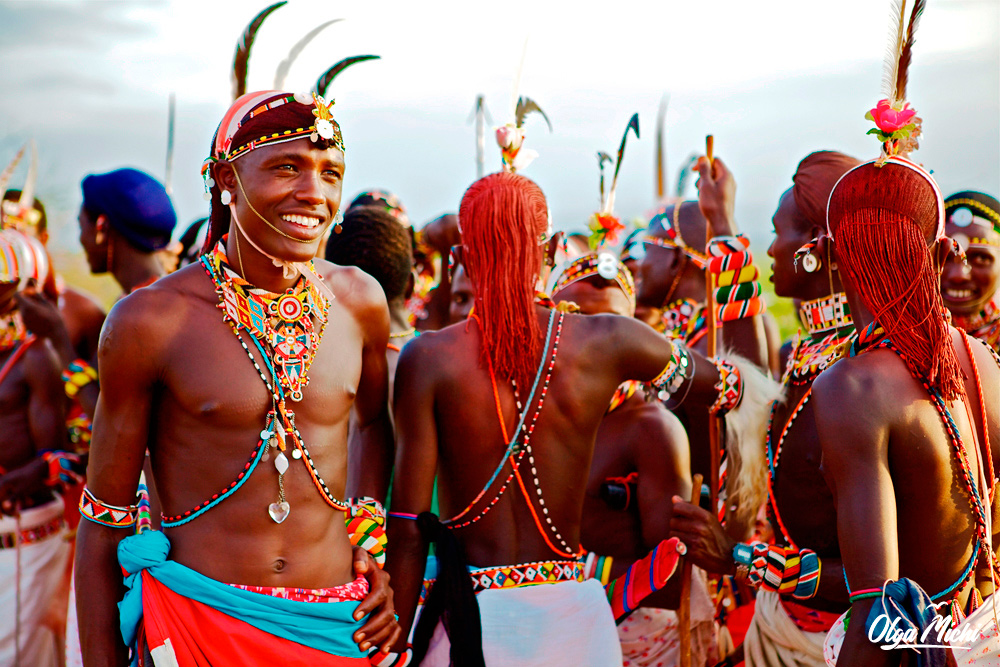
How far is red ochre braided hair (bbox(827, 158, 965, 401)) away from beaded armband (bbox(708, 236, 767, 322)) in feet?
3.68

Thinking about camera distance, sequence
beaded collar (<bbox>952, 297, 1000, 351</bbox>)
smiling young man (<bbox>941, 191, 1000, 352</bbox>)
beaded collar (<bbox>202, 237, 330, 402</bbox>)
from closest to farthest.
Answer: beaded collar (<bbox>202, 237, 330, 402</bbox>)
smiling young man (<bbox>941, 191, 1000, 352</bbox>)
beaded collar (<bbox>952, 297, 1000, 351</bbox>)

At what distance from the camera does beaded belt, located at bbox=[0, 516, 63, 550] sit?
207 inches

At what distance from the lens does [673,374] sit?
3230 mm

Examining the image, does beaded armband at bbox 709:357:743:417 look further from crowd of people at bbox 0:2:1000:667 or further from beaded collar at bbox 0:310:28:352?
beaded collar at bbox 0:310:28:352

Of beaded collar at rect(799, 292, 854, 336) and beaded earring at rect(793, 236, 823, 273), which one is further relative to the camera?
beaded collar at rect(799, 292, 854, 336)

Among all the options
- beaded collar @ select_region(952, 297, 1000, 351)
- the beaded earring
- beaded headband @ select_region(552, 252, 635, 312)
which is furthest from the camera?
beaded collar @ select_region(952, 297, 1000, 351)

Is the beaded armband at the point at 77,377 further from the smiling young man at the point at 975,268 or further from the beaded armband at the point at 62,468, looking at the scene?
the smiling young man at the point at 975,268

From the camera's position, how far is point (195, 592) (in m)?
2.54

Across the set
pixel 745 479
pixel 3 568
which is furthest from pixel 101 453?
pixel 3 568

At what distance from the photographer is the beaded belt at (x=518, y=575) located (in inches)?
121

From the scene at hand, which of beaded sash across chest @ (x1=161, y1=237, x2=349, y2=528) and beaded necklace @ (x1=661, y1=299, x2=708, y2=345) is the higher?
beaded sash across chest @ (x1=161, y1=237, x2=349, y2=528)

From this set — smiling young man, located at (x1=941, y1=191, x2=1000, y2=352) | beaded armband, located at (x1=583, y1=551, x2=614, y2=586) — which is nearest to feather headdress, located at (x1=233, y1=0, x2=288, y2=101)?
beaded armband, located at (x1=583, y1=551, x2=614, y2=586)

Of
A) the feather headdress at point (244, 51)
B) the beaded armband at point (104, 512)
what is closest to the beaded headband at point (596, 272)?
the feather headdress at point (244, 51)

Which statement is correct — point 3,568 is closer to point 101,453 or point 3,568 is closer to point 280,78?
point 101,453
